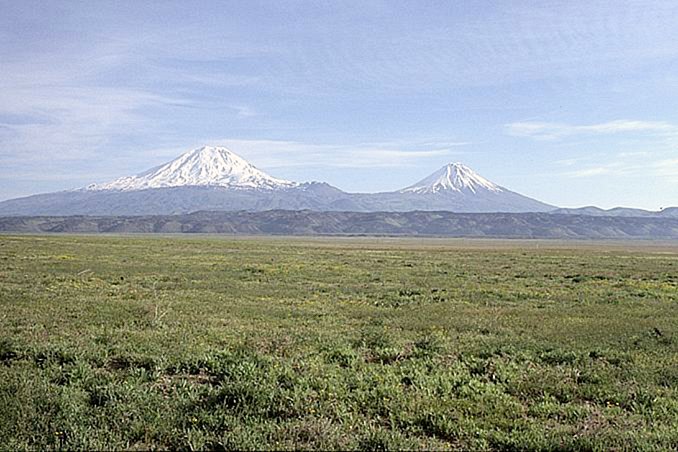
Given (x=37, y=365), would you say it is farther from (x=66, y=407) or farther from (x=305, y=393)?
(x=305, y=393)

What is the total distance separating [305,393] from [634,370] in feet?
23.7

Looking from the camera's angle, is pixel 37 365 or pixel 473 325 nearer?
pixel 37 365

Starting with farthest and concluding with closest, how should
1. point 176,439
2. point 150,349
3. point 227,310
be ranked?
1. point 227,310
2. point 150,349
3. point 176,439

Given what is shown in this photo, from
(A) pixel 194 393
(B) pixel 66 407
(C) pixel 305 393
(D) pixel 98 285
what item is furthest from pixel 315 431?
(D) pixel 98 285

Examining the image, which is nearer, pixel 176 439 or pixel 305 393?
pixel 176 439

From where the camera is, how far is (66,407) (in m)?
8.77

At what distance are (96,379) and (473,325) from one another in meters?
11.5

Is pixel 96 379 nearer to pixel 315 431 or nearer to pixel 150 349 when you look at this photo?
pixel 150 349

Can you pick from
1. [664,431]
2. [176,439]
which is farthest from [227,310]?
[664,431]

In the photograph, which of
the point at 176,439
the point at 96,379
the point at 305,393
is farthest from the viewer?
the point at 96,379

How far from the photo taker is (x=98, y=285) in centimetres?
2834

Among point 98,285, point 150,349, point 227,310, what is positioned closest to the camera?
point 150,349

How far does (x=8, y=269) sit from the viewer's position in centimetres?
3591

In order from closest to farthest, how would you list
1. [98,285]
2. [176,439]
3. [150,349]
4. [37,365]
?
[176,439], [37,365], [150,349], [98,285]
